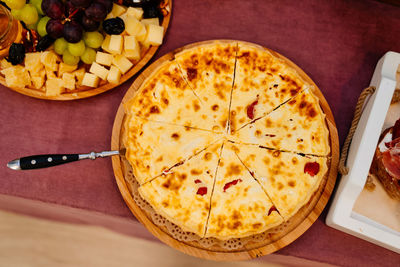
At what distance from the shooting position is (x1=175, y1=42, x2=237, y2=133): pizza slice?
6.23ft

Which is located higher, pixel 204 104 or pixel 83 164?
pixel 204 104

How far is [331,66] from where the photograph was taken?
212cm

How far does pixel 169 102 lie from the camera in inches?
74.3

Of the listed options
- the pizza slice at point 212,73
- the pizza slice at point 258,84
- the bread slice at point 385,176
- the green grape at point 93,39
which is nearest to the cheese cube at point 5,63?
the green grape at point 93,39

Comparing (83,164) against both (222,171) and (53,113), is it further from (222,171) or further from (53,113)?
(222,171)

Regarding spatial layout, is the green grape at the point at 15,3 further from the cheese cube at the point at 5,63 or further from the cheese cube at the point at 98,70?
the cheese cube at the point at 98,70

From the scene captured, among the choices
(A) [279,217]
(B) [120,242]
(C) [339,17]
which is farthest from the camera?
(B) [120,242]

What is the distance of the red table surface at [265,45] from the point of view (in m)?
2.01

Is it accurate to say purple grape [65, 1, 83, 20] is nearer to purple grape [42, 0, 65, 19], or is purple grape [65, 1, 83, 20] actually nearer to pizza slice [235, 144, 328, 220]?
purple grape [42, 0, 65, 19]

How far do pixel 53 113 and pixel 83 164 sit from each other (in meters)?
0.38

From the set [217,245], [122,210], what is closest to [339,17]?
[217,245]

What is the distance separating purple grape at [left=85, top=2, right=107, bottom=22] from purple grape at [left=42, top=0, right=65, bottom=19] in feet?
0.45


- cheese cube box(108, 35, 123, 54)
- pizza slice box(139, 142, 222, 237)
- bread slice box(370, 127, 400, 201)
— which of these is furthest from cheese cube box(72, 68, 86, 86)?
bread slice box(370, 127, 400, 201)

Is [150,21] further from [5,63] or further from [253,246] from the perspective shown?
[253,246]
